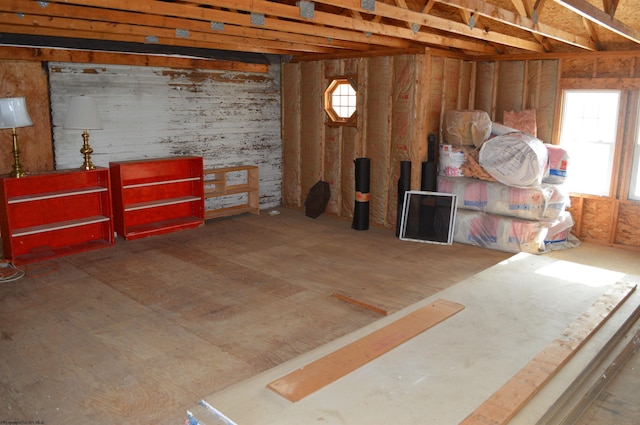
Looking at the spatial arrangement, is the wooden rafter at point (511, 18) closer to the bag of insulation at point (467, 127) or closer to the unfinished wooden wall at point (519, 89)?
the unfinished wooden wall at point (519, 89)

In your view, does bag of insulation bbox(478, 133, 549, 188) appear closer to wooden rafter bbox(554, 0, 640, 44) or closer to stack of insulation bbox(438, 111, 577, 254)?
stack of insulation bbox(438, 111, 577, 254)

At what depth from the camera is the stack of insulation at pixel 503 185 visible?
596cm

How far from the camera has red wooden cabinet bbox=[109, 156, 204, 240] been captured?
6.56 metres

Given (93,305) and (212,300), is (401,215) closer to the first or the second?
(212,300)

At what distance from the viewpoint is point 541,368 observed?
2.83 metres

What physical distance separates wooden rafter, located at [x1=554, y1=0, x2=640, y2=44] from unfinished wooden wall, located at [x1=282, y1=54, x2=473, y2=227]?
225 cm

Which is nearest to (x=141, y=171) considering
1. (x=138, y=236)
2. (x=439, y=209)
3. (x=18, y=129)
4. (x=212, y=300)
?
(x=138, y=236)

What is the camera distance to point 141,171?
6.80 metres

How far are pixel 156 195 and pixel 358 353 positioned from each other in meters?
4.88

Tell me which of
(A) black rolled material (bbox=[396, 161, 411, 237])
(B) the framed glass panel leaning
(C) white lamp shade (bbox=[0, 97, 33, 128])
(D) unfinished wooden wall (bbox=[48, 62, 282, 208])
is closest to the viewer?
(C) white lamp shade (bbox=[0, 97, 33, 128])

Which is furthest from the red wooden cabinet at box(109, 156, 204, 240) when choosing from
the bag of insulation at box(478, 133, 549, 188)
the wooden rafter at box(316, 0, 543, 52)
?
the bag of insulation at box(478, 133, 549, 188)

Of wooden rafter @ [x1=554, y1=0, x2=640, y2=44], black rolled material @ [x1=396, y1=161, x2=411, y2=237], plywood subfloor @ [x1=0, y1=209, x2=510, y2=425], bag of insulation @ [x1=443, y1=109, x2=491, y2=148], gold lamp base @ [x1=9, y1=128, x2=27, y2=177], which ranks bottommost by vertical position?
plywood subfloor @ [x1=0, y1=209, x2=510, y2=425]

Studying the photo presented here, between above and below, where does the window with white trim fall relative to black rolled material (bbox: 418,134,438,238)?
above

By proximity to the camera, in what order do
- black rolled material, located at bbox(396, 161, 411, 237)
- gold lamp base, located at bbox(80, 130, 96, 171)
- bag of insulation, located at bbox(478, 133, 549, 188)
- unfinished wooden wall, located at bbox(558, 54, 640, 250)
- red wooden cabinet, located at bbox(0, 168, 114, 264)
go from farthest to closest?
1. black rolled material, located at bbox(396, 161, 411, 237)
2. unfinished wooden wall, located at bbox(558, 54, 640, 250)
3. gold lamp base, located at bbox(80, 130, 96, 171)
4. bag of insulation, located at bbox(478, 133, 549, 188)
5. red wooden cabinet, located at bbox(0, 168, 114, 264)
